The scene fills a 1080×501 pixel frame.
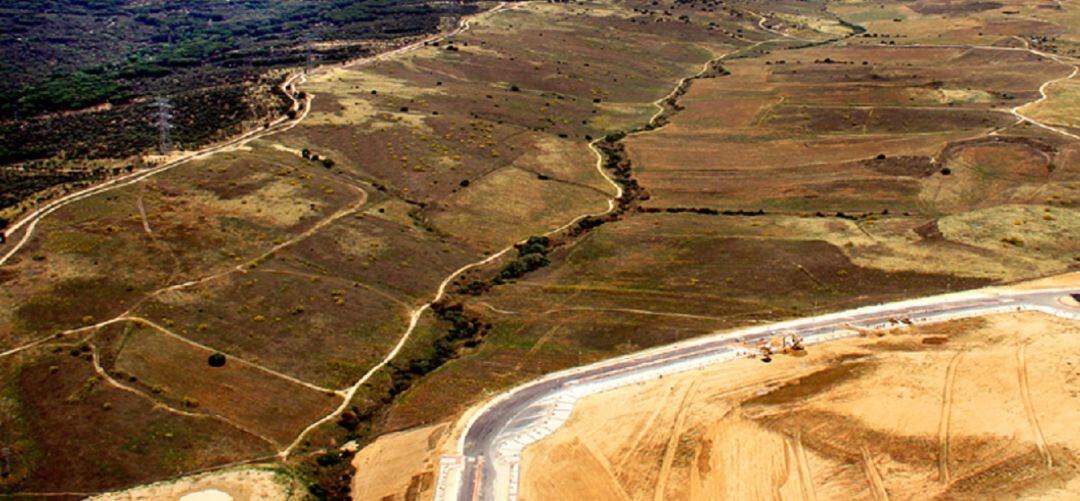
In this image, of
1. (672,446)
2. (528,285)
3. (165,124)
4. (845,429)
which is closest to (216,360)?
(528,285)

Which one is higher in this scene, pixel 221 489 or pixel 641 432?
pixel 641 432

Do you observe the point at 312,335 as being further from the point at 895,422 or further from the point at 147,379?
the point at 895,422

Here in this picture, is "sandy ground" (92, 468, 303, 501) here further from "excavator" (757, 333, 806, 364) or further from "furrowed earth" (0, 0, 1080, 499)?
"excavator" (757, 333, 806, 364)

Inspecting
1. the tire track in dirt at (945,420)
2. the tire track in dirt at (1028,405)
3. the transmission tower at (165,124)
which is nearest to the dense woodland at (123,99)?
the transmission tower at (165,124)

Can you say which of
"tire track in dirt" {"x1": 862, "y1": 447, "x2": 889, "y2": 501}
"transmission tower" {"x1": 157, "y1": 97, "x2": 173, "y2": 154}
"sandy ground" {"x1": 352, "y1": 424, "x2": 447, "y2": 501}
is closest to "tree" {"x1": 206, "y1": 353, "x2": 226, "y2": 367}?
"sandy ground" {"x1": 352, "y1": 424, "x2": 447, "y2": 501}

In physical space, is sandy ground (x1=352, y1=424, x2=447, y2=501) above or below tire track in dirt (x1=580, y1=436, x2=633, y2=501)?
below

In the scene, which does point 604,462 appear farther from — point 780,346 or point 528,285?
point 528,285

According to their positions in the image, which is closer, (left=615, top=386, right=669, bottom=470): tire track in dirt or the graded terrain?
the graded terrain
